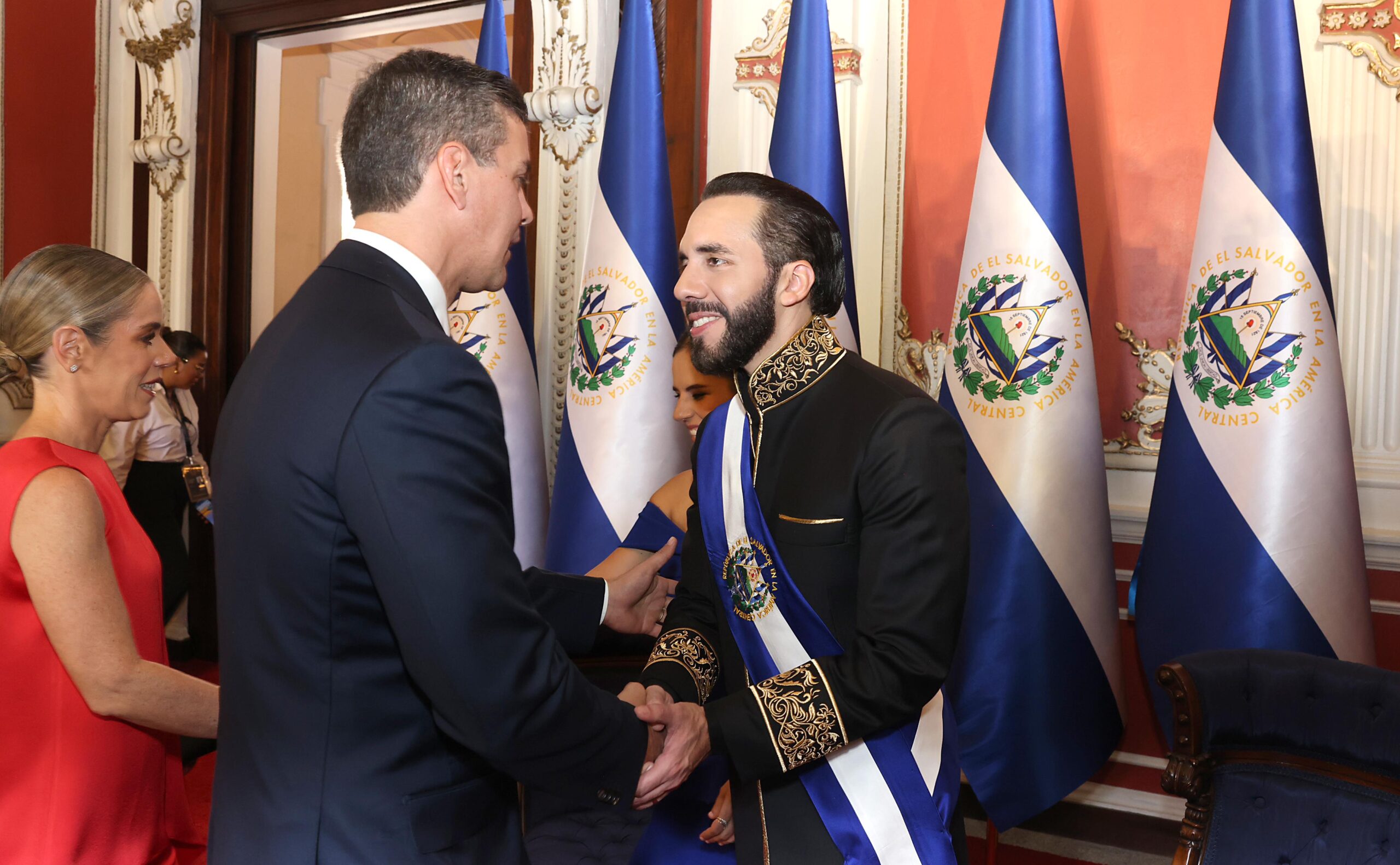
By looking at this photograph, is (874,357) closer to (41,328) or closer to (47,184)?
(41,328)

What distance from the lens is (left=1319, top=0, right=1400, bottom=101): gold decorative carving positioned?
263 cm

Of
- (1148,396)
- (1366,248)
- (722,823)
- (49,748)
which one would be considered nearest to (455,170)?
(49,748)

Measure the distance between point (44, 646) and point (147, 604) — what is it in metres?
0.16

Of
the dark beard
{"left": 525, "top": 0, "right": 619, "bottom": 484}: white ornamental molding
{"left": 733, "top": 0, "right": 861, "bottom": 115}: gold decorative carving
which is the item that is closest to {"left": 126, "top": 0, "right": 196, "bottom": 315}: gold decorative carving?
{"left": 525, "top": 0, "right": 619, "bottom": 484}: white ornamental molding

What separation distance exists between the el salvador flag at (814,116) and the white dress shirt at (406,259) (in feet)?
6.20

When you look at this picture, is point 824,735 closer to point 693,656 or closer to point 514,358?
point 693,656

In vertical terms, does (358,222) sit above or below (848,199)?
below

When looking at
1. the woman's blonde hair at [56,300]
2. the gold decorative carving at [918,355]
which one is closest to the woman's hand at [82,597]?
the woman's blonde hair at [56,300]

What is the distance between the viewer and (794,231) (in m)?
1.63

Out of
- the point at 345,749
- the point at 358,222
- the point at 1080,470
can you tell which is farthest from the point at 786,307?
the point at 1080,470

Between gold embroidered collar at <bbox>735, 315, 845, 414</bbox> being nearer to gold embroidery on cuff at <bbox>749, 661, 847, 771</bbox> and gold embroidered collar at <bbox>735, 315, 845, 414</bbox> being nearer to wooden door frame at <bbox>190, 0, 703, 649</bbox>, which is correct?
gold embroidery on cuff at <bbox>749, 661, 847, 771</bbox>

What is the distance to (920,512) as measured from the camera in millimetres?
1397

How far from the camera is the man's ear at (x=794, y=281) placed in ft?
5.35

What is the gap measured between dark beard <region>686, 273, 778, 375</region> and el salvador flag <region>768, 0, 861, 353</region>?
1.33m
